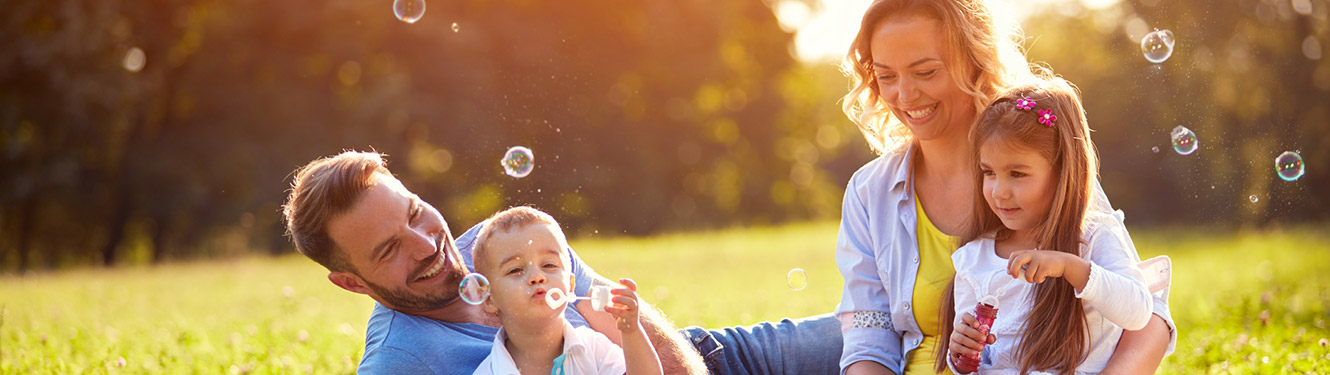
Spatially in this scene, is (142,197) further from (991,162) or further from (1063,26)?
(1063,26)

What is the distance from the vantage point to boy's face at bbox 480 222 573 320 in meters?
2.90

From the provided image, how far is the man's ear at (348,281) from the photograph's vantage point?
3.34 meters

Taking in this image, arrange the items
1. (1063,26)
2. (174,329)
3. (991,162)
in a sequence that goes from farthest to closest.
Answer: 1. (1063,26)
2. (174,329)
3. (991,162)

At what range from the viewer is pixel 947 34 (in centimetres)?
331

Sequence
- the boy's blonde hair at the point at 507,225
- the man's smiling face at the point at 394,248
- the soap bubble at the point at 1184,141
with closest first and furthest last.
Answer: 1. the boy's blonde hair at the point at 507,225
2. the man's smiling face at the point at 394,248
3. the soap bubble at the point at 1184,141

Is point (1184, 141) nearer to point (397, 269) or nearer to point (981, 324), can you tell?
point (981, 324)

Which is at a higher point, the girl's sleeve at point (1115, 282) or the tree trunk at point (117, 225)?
the girl's sleeve at point (1115, 282)

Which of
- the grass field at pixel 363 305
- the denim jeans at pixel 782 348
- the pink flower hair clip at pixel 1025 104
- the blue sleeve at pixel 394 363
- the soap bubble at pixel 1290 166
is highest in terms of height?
the pink flower hair clip at pixel 1025 104

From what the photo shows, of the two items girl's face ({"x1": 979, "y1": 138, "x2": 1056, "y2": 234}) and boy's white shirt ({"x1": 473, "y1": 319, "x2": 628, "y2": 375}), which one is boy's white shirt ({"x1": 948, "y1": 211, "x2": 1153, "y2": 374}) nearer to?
girl's face ({"x1": 979, "y1": 138, "x2": 1056, "y2": 234})

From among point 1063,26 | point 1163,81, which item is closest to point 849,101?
point 1163,81

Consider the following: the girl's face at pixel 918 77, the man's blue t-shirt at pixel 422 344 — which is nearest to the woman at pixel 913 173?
the girl's face at pixel 918 77

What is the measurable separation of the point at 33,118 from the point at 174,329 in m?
15.8

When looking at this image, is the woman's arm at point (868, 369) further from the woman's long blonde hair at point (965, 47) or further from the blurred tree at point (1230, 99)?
the blurred tree at point (1230, 99)

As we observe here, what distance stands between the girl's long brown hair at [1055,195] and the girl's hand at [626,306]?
3.67 ft
